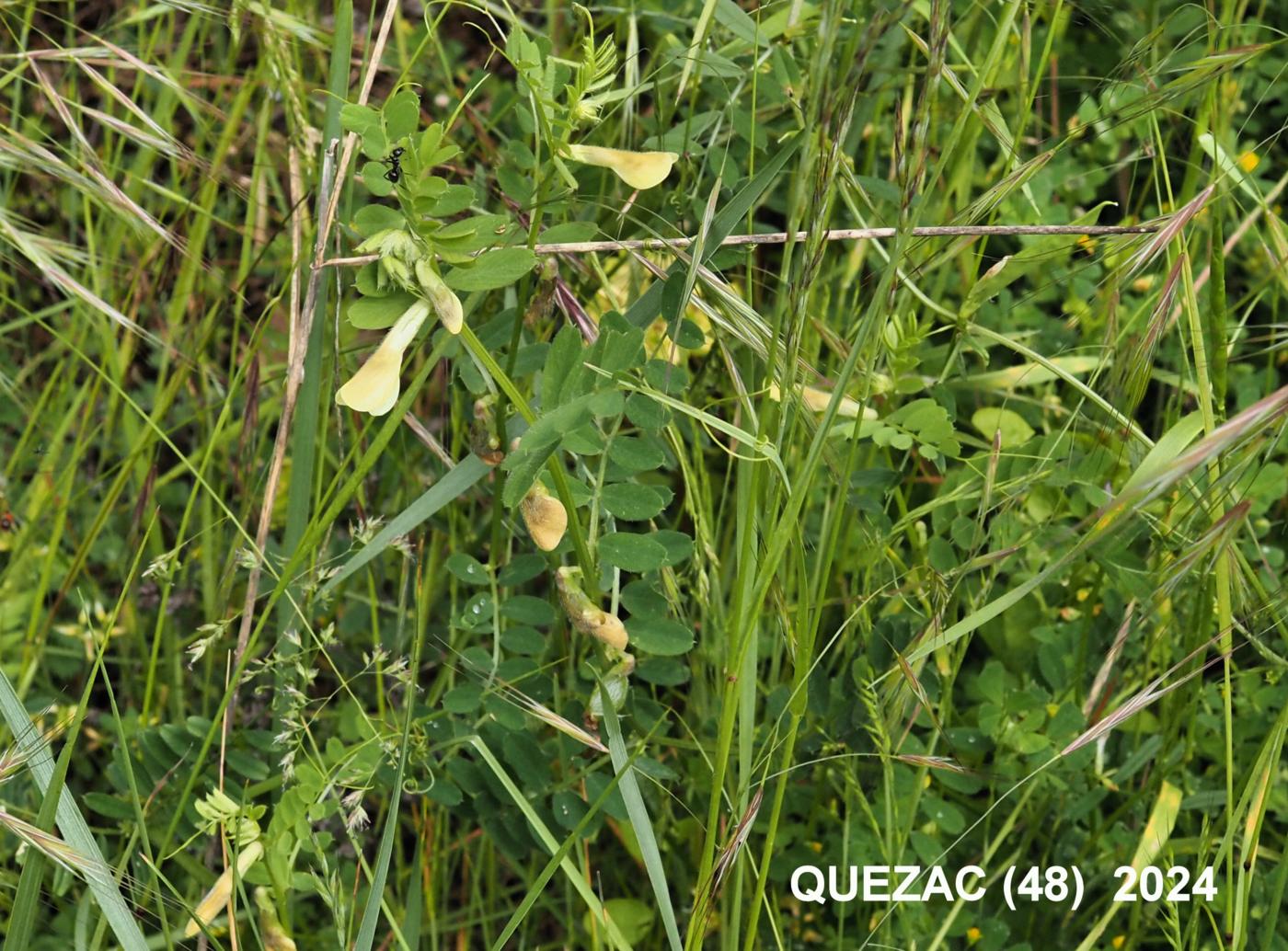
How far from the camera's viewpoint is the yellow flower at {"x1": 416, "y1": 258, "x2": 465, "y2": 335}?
2.52 feet

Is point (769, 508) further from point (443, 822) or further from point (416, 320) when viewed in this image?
point (443, 822)

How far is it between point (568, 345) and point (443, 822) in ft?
2.03

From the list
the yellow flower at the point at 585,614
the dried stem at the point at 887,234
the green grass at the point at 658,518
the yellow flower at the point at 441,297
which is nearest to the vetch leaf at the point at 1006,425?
the green grass at the point at 658,518

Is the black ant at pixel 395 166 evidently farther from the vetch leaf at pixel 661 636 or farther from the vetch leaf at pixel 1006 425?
the vetch leaf at pixel 1006 425

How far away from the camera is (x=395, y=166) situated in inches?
33.0

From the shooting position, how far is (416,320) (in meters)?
0.78

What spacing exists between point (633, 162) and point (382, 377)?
0.22m

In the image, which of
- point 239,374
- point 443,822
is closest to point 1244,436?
point 239,374

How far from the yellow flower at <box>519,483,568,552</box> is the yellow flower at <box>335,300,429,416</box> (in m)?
0.15

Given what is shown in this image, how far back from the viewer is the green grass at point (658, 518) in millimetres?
844

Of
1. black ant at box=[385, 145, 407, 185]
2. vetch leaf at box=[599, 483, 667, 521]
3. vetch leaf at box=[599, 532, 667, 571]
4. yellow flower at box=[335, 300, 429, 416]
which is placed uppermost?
black ant at box=[385, 145, 407, 185]

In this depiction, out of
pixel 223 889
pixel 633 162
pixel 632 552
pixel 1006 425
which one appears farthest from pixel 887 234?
pixel 223 889

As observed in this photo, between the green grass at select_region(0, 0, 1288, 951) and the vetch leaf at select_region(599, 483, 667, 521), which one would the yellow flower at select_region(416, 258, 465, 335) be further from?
the vetch leaf at select_region(599, 483, 667, 521)

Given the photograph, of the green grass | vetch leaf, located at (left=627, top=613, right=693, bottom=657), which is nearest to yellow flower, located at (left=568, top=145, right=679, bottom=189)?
the green grass
